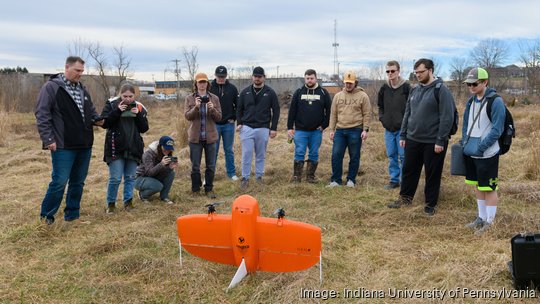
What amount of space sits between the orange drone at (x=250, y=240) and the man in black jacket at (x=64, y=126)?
209 centimetres

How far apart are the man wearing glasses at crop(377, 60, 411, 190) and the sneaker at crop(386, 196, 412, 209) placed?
916 mm

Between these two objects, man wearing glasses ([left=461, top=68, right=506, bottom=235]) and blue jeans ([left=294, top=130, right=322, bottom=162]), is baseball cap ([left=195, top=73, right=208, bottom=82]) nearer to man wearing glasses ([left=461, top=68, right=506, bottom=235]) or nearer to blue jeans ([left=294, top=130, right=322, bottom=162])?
blue jeans ([left=294, top=130, right=322, bottom=162])

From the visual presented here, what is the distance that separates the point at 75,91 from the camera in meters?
4.80

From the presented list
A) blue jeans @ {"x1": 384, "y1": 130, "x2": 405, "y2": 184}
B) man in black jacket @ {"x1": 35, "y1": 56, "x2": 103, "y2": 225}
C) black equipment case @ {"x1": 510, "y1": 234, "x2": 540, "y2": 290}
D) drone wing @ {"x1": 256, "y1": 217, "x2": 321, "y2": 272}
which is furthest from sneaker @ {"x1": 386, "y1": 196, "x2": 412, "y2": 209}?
man in black jacket @ {"x1": 35, "y1": 56, "x2": 103, "y2": 225}

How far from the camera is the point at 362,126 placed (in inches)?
259

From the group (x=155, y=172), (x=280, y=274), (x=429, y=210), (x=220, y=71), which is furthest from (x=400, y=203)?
(x=220, y=71)

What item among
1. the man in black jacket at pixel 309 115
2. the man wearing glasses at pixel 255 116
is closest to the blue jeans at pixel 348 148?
the man in black jacket at pixel 309 115

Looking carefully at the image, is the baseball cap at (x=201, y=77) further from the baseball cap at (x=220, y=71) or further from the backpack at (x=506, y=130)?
the backpack at (x=506, y=130)

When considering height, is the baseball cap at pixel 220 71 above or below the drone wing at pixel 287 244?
above

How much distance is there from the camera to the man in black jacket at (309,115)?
6.72 metres

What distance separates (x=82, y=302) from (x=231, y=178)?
449 centimetres

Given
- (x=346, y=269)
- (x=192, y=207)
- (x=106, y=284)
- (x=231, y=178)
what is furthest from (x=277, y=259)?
(x=231, y=178)

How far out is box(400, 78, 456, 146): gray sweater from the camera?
16.1ft

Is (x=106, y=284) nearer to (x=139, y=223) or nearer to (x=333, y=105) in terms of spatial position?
(x=139, y=223)
